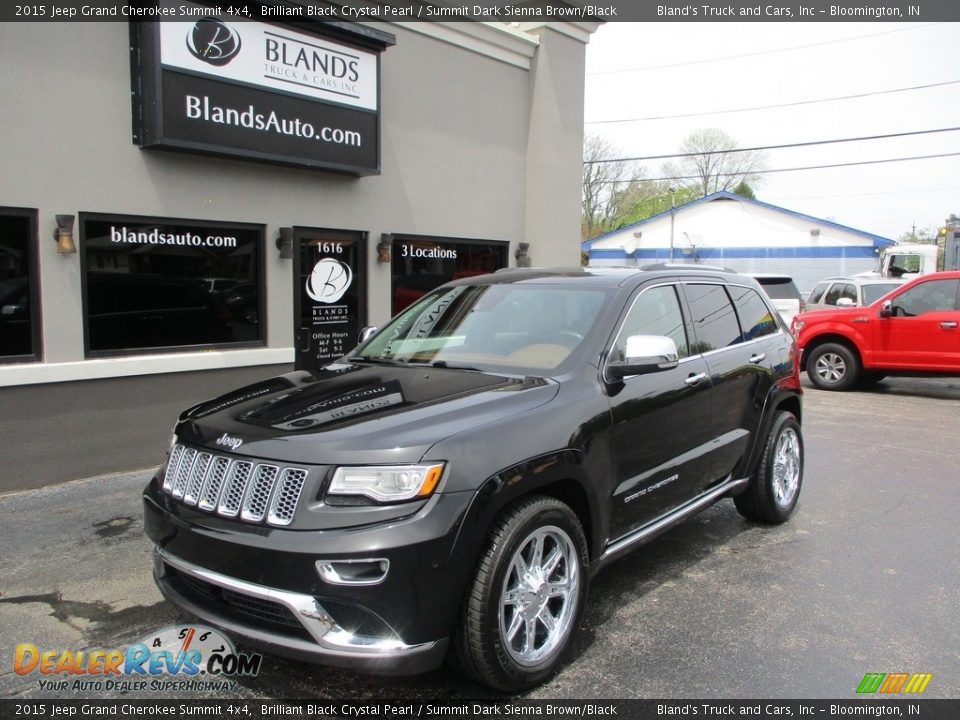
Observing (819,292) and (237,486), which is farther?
(819,292)

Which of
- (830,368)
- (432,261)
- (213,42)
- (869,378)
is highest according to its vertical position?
(213,42)

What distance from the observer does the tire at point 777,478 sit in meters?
5.30

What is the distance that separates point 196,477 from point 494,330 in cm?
181

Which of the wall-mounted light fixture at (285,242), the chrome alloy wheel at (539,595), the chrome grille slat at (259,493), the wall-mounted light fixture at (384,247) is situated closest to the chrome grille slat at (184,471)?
the chrome grille slat at (259,493)

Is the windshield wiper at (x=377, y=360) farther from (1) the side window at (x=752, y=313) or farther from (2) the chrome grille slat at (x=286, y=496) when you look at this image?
(1) the side window at (x=752, y=313)

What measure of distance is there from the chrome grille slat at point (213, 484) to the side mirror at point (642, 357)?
183cm

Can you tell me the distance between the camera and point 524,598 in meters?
3.20

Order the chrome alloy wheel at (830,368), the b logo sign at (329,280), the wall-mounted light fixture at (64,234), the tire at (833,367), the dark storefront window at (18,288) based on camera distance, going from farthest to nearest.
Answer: the chrome alloy wheel at (830,368) < the tire at (833,367) < the b logo sign at (329,280) < the wall-mounted light fixture at (64,234) < the dark storefront window at (18,288)

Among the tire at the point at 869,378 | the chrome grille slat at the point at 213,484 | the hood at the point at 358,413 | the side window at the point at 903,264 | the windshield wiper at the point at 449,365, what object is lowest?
the tire at the point at 869,378

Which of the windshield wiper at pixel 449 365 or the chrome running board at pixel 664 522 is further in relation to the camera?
the windshield wiper at pixel 449 365

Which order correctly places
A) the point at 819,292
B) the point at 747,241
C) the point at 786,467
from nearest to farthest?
the point at 786,467
the point at 819,292
the point at 747,241

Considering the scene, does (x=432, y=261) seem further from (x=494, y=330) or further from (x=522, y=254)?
(x=494, y=330)

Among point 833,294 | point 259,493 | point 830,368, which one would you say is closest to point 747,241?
point 833,294

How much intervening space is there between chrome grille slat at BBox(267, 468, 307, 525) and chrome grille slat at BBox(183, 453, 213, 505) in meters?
0.44
